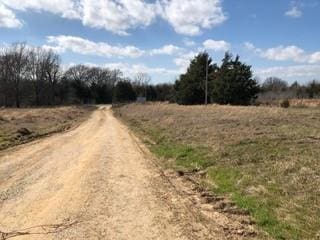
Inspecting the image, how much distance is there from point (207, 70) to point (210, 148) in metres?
52.0

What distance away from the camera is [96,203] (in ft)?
31.3

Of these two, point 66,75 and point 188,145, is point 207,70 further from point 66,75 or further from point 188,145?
point 66,75

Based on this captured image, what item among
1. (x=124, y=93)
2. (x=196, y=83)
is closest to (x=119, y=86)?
(x=124, y=93)

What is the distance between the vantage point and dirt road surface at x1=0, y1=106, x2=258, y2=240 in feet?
24.8

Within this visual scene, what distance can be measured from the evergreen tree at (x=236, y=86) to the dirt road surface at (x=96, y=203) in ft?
135

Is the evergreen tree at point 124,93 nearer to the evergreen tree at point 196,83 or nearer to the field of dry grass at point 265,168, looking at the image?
the evergreen tree at point 196,83

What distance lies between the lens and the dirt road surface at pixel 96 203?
298 inches

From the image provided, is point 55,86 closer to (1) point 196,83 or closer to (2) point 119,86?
(2) point 119,86

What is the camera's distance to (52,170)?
1412 centimetres

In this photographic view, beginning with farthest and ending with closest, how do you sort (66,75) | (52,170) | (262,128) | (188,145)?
(66,75) < (262,128) < (188,145) < (52,170)

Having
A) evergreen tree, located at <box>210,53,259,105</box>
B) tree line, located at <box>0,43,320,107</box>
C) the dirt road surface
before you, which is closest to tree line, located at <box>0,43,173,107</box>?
tree line, located at <box>0,43,320,107</box>

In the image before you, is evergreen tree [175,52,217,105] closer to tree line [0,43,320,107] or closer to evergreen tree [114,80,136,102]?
tree line [0,43,320,107]

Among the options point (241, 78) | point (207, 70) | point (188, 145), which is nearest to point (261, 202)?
point (188, 145)

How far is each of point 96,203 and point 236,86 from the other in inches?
1884
